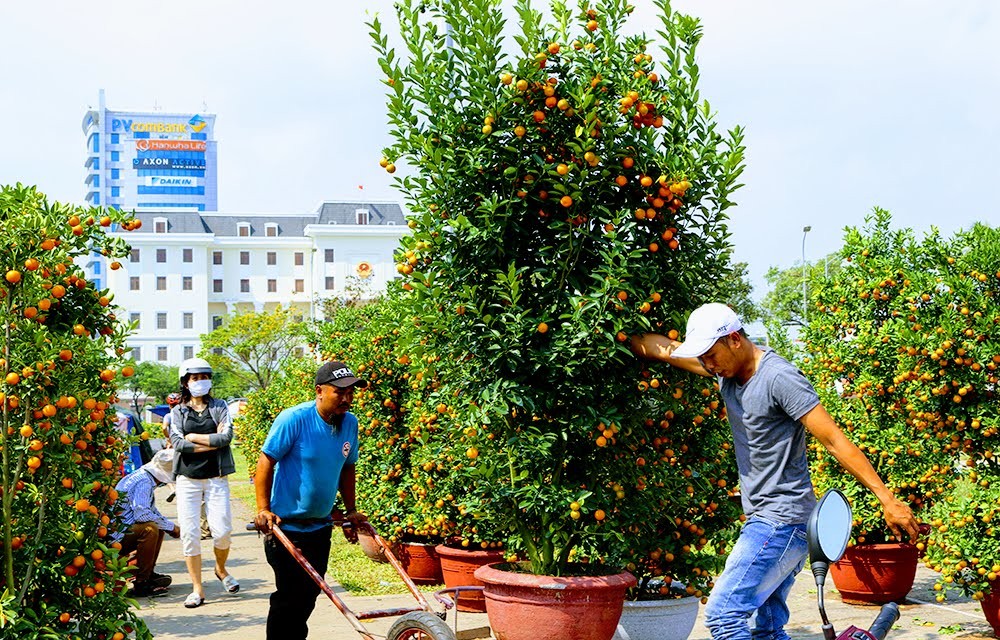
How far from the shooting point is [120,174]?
13612cm

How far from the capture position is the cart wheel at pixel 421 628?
4918 mm

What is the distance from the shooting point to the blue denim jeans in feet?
13.7

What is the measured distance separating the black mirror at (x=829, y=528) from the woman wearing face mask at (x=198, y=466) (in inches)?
258

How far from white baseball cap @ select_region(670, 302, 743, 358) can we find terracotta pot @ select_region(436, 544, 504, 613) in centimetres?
460

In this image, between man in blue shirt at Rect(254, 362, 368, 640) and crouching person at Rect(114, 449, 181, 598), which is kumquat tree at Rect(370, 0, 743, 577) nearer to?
man in blue shirt at Rect(254, 362, 368, 640)

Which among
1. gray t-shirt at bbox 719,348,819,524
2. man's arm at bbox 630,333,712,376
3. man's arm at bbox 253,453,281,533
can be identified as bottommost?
man's arm at bbox 253,453,281,533

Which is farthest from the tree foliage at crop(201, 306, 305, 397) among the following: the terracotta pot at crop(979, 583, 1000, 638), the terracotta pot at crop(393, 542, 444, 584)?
the terracotta pot at crop(979, 583, 1000, 638)

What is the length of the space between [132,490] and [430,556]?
9.28 feet

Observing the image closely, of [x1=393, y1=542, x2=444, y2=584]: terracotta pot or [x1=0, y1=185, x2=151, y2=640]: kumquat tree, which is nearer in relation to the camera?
[x1=0, y1=185, x2=151, y2=640]: kumquat tree

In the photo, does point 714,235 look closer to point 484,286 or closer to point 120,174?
point 484,286

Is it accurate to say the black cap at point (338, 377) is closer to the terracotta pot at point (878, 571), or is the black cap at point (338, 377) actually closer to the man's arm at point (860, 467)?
the man's arm at point (860, 467)

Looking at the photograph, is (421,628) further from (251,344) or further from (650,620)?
(251,344)

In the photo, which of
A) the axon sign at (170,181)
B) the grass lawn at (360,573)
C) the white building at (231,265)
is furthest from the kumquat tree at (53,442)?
the axon sign at (170,181)

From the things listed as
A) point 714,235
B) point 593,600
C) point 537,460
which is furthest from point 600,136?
point 593,600
